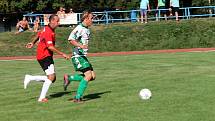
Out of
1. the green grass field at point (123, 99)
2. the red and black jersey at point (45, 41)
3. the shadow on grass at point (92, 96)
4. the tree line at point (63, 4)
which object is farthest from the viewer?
the tree line at point (63, 4)

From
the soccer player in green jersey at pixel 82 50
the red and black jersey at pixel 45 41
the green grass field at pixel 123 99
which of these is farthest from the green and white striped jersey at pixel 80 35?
the green grass field at pixel 123 99

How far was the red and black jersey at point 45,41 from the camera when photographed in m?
10.9

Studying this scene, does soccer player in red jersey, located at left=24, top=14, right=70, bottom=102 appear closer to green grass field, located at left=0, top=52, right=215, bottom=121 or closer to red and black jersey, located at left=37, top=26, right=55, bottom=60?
red and black jersey, located at left=37, top=26, right=55, bottom=60

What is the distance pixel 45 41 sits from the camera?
1097cm

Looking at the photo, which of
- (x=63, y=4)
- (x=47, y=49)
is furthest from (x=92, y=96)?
(x=63, y=4)

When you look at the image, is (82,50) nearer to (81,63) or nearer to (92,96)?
(81,63)

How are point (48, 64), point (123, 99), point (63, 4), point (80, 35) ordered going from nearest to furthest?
point (80, 35) → point (123, 99) → point (48, 64) → point (63, 4)

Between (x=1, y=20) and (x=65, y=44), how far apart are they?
97.0ft

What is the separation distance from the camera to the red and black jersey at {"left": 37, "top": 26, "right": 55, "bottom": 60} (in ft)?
35.8

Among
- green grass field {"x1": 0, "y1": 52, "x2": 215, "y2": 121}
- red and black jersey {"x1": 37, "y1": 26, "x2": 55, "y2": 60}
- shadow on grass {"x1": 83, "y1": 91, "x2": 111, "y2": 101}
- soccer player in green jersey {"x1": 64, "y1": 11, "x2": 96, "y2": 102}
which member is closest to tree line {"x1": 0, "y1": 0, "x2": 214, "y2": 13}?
green grass field {"x1": 0, "y1": 52, "x2": 215, "y2": 121}

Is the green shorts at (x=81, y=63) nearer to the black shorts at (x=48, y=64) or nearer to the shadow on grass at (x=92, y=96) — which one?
the black shorts at (x=48, y=64)

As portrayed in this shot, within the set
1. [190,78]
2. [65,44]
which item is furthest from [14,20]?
[190,78]

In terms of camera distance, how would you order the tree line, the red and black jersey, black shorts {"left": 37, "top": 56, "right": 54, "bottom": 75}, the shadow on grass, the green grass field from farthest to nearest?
the tree line < the shadow on grass < black shorts {"left": 37, "top": 56, "right": 54, "bottom": 75} < the red and black jersey < the green grass field

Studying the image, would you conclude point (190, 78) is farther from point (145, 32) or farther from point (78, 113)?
point (145, 32)
